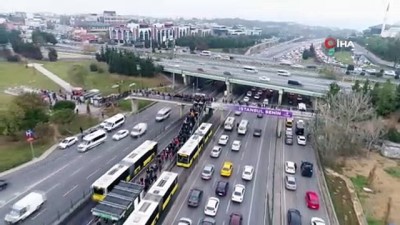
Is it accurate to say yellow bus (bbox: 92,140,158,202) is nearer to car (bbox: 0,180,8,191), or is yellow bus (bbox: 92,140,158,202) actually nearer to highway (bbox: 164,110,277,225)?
highway (bbox: 164,110,277,225)

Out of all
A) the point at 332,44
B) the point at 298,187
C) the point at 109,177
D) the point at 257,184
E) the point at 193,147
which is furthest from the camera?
the point at 332,44

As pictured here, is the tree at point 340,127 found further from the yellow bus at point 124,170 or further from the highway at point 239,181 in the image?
the yellow bus at point 124,170

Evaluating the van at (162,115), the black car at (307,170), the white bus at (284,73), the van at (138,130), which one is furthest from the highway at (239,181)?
the white bus at (284,73)

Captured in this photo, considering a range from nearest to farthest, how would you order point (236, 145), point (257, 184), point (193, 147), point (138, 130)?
point (257, 184) < point (193, 147) < point (236, 145) < point (138, 130)

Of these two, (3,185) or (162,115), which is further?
(162,115)

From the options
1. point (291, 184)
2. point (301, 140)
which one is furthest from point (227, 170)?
point (301, 140)

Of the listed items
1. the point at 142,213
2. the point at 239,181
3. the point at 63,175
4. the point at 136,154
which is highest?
→ the point at 142,213

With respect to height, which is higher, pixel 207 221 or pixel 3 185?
pixel 207 221

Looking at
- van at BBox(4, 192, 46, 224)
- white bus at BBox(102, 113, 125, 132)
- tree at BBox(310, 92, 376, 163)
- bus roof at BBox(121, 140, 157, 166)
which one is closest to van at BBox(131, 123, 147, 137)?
white bus at BBox(102, 113, 125, 132)

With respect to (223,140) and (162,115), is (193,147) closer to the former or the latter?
(223,140)
